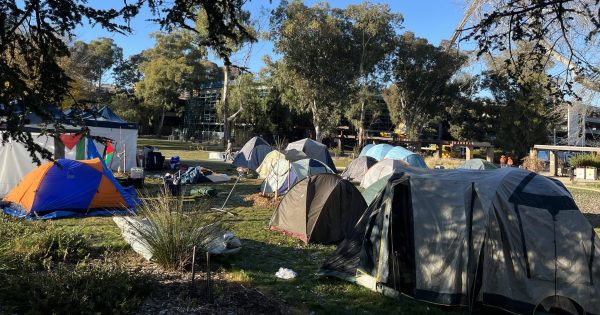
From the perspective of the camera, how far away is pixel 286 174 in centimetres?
1456

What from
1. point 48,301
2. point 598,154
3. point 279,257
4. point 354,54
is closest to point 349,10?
point 354,54

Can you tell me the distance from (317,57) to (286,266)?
34.0 m

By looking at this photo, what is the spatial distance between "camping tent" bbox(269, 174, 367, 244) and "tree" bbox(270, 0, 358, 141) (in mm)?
30572

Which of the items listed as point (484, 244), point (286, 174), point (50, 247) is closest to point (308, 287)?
point (484, 244)

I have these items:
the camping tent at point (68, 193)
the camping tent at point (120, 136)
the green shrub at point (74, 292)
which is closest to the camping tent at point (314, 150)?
the camping tent at point (120, 136)

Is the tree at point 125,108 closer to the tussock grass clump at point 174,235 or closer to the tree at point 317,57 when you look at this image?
the tree at point 317,57

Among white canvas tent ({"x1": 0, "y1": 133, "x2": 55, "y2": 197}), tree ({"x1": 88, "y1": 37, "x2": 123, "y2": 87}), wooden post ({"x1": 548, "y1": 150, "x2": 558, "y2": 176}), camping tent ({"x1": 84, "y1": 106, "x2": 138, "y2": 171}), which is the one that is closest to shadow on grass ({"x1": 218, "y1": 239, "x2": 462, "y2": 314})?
white canvas tent ({"x1": 0, "y1": 133, "x2": 55, "y2": 197})

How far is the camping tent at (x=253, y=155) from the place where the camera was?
75.4 feet

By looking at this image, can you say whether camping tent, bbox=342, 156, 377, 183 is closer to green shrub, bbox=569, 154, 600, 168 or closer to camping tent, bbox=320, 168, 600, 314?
green shrub, bbox=569, 154, 600, 168

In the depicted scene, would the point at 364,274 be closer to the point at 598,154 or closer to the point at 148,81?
the point at 598,154

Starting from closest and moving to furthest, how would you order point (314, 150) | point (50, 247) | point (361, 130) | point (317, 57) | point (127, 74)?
point (50, 247), point (314, 150), point (317, 57), point (361, 130), point (127, 74)

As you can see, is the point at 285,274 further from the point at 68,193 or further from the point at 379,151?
the point at 379,151

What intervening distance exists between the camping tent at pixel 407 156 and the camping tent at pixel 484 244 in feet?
46.0

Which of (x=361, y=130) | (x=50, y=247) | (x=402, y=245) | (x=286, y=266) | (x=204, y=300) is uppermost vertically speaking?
(x=361, y=130)
